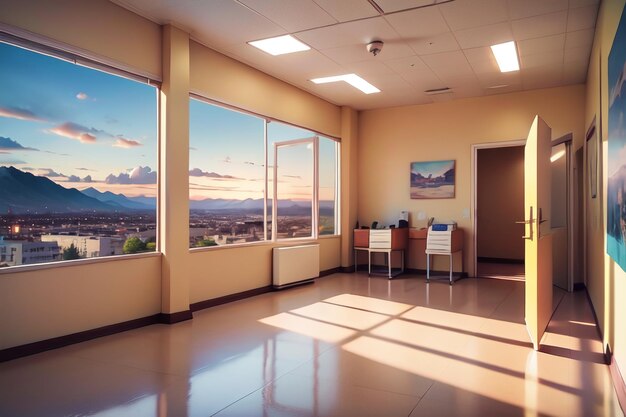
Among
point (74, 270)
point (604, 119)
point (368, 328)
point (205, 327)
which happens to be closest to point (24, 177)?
point (74, 270)

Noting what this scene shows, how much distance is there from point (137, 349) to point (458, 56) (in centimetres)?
536

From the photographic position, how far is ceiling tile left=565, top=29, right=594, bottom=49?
536 cm

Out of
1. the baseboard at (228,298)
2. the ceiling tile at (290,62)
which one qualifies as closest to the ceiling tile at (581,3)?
the ceiling tile at (290,62)

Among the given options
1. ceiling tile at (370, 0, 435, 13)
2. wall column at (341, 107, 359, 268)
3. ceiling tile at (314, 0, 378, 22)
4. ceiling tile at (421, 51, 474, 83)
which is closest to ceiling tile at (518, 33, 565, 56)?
ceiling tile at (421, 51, 474, 83)

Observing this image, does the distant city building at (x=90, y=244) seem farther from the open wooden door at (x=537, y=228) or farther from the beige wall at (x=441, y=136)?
the beige wall at (x=441, y=136)

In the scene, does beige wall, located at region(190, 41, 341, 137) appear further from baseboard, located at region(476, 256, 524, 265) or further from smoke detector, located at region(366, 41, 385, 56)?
baseboard, located at region(476, 256, 524, 265)

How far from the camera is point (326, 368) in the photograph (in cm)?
364

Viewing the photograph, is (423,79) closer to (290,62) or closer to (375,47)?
(375,47)

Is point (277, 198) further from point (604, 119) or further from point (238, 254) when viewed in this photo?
point (604, 119)

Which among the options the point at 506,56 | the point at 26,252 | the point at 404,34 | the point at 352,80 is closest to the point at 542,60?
the point at 506,56

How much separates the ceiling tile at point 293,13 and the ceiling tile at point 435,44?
130 cm

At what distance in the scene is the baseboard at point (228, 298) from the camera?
18.8 ft

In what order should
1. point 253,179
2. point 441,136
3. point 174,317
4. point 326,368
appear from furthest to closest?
1. point 441,136
2. point 253,179
3. point 174,317
4. point 326,368

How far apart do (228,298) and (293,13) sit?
3.71 m
